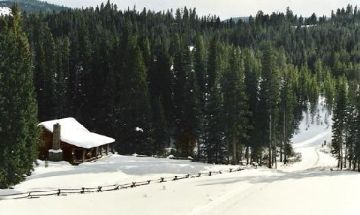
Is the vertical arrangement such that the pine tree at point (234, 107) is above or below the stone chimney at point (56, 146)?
above

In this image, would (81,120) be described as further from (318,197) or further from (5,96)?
(318,197)

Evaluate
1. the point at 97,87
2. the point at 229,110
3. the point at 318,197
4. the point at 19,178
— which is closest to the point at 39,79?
the point at 97,87

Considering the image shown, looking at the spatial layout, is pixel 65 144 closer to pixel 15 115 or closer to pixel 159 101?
pixel 15 115

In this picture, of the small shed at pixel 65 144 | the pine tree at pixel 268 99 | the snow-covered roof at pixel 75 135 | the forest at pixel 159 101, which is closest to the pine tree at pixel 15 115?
the forest at pixel 159 101

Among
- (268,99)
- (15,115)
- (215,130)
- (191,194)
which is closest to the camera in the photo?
(191,194)

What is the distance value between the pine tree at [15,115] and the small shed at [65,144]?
318 inches

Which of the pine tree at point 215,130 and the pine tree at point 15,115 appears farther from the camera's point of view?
the pine tree at point 215,130

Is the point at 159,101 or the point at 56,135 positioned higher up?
the point at 159,101

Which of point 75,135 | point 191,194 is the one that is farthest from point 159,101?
point 191,194

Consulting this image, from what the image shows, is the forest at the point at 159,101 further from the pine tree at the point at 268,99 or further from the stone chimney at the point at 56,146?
the stone chimney at the point at 56,146

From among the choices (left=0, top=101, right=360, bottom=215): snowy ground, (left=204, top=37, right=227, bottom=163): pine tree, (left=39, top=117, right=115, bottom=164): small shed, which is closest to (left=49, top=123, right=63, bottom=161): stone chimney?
(left=39, top=117, right=115, bottom=164): small shed

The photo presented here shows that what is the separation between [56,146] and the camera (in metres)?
53.4

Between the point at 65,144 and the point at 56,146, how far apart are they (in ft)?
4.31

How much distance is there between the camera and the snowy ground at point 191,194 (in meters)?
31.8
